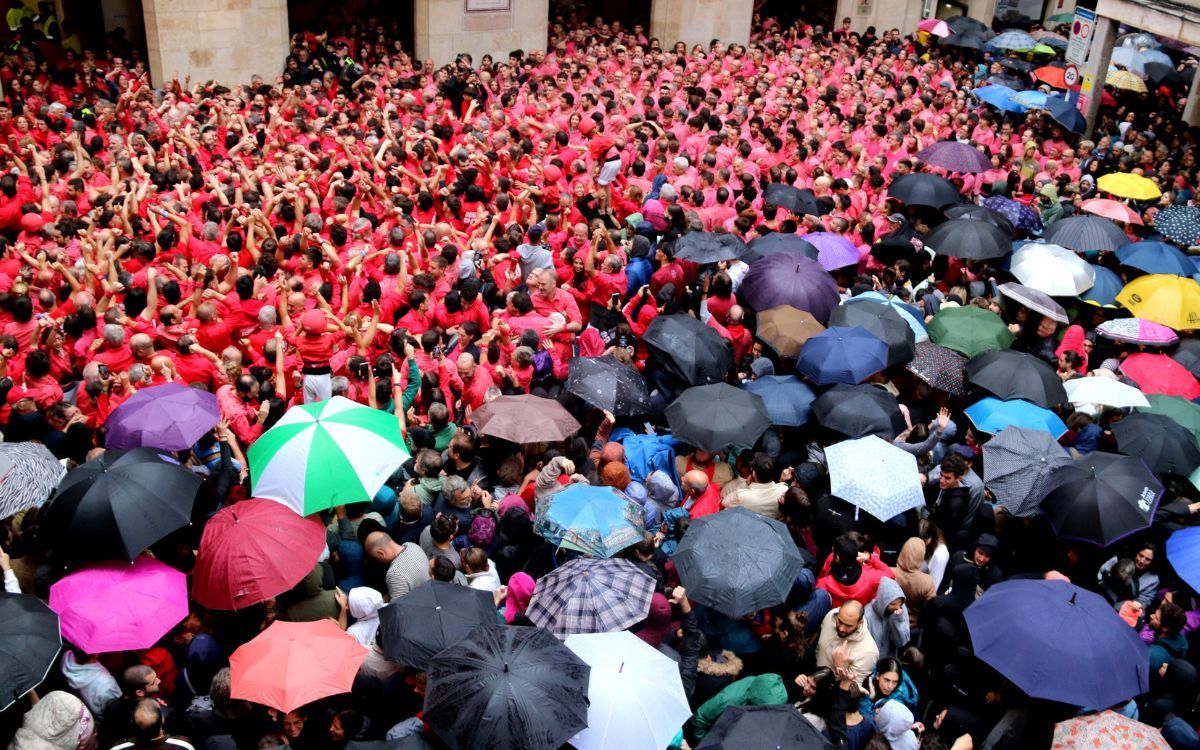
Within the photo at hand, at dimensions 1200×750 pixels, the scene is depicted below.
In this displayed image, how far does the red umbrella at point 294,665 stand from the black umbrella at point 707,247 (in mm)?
5429

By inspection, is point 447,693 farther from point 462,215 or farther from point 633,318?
point 462,215

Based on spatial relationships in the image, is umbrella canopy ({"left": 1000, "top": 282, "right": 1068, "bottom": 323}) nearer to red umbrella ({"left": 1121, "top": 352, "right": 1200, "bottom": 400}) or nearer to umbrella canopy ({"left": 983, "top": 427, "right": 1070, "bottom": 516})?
red umbrella ({"left": 1121, "top": 352, "right": 1200, "bottom": 400})

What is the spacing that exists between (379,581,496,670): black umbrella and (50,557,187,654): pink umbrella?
3.72ft

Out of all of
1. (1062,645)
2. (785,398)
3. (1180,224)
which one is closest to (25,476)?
(785,398)

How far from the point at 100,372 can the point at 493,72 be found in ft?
40.9

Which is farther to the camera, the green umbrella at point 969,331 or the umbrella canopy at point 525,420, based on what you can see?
the green umbrella at point 969,331

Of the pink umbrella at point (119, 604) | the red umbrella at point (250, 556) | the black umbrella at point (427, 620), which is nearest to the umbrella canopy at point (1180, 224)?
the black umbrella at point (427, 620)

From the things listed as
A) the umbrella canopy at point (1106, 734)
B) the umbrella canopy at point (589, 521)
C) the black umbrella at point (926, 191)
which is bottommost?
the umbrella canopy at point (1106, 734)

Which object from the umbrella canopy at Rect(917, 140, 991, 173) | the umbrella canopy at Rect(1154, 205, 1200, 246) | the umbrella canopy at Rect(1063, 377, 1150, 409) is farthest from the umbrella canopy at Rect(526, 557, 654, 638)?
the umbrella canopy at Rect(917, 140, 991, 173)

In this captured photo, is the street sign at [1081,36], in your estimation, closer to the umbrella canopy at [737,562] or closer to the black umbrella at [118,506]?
the umbrella canopy at [737,562]

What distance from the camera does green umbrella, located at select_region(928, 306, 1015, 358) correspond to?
8891 mm

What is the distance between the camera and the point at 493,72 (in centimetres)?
1853

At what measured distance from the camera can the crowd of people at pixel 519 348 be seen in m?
5.72

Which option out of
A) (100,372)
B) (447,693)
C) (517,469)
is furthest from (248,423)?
(447,693)
